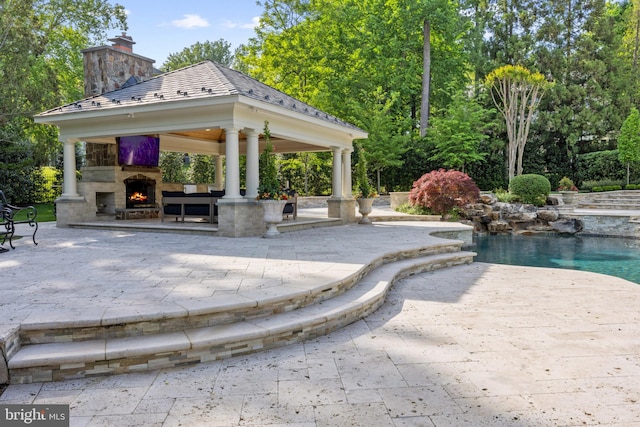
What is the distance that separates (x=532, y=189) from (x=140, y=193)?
14.0 meters

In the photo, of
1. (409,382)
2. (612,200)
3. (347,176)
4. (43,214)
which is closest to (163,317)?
(409,382)

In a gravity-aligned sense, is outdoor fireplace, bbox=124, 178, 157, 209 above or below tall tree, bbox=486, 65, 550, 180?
below

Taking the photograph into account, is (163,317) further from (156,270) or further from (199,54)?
(199,54)

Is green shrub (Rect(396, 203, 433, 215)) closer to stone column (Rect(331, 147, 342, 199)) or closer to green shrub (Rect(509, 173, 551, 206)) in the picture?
stone column (Rect(331, 147, 342, 199))

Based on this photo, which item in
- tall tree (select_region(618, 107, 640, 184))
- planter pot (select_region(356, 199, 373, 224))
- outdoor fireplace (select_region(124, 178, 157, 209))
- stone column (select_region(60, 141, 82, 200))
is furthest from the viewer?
tall tree (select_region(618, 107, 640, 184))

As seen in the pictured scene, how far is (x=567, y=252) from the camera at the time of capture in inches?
410

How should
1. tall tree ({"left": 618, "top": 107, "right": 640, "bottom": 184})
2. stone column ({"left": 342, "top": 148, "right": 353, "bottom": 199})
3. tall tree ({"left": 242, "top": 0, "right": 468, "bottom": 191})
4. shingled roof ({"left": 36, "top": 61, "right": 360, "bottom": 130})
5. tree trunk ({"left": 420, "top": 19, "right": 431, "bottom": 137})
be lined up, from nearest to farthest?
shingled roof ({"left": 36, "top": 61, "right": 360, "bottom": 130}) < stone column ({"left": 342, "top": 148, "right": 353, "bottom": 199}) < tall tree ({"left": 618, "top": 107, "right": 640, "bottom": 184}) < tree trunk ({"left": 420, "top": 19, "right": 431, "bottom": 137}) < tall tree ({"left": 242, "top": 0, "right": 468, "bottom": 191})

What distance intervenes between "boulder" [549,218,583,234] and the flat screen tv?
13.4 meters

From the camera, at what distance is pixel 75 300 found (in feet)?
11.7

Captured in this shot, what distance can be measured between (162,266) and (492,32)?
2496cm

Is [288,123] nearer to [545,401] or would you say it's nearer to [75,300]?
[75,300]

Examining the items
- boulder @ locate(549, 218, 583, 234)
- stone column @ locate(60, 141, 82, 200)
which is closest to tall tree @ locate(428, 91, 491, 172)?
boulder @ locate(549, 218, 583, 234)

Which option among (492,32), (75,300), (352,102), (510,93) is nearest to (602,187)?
(510,93)

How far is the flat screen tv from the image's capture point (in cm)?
A: 1119
